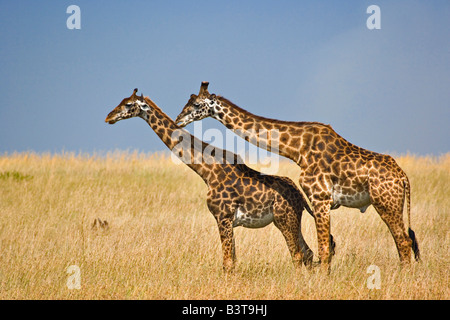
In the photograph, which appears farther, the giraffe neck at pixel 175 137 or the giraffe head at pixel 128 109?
the giraffe neck at pixel 175 137

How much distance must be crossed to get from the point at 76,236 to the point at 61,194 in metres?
4.82

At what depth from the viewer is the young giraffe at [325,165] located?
27.9ft

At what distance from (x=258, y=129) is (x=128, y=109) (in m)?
2.26

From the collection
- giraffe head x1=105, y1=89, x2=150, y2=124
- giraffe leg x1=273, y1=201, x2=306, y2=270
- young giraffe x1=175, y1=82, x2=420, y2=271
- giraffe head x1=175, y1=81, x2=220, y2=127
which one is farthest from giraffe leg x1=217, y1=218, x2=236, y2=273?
giraffe head x1=105, y1=89, x2=150, y2=124

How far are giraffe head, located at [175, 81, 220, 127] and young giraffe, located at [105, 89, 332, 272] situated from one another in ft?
1.14

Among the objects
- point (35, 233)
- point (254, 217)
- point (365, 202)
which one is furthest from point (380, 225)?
point (35, 233)

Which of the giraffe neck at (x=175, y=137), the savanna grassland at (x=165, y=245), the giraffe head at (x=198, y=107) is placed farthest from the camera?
the giraffe neck at (x=175, y=137)

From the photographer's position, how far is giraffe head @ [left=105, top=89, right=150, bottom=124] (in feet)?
28.9

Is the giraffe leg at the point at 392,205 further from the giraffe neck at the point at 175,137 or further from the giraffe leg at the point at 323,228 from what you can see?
the giraffe neck at the point at 175,137

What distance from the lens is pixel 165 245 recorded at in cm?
1116

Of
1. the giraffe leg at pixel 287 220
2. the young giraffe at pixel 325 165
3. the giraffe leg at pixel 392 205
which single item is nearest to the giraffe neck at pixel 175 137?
the young giraffe at pixel 325 165

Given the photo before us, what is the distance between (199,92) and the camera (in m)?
8.71
